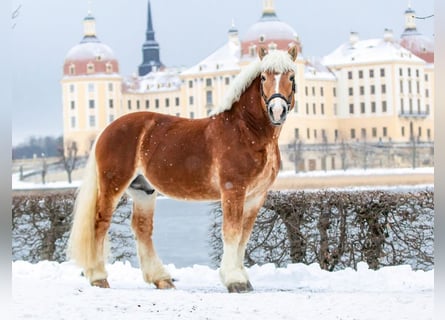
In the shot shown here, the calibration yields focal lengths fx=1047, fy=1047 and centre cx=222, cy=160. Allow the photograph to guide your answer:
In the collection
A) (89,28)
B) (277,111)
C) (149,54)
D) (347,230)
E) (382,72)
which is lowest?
(347,230)

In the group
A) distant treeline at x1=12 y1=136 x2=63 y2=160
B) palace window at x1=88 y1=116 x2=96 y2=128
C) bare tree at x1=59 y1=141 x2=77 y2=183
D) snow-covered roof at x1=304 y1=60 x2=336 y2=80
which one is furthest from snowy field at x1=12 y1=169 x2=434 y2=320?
snow-covered roof at x1=304 y1=60 x2=336 y2=80

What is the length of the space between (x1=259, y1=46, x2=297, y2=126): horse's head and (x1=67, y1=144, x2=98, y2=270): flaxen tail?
142 cm

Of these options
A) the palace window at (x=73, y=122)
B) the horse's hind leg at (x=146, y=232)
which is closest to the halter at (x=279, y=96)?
the horse's hind leg at (x=146, y=232)

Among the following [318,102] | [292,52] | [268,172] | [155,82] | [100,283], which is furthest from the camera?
[318,102]

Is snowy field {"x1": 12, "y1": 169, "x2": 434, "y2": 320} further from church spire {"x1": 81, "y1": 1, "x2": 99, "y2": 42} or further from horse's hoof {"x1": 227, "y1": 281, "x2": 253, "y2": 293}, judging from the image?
church spire {"x1": 81, "y1": 1, "x2": 99, "y2": 42}

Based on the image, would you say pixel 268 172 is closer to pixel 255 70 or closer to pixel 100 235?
pixel 255 70

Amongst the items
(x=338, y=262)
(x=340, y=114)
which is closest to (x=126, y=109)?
(x=340, y=114)

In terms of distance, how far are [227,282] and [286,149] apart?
5624cm

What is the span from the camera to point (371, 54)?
78.8m

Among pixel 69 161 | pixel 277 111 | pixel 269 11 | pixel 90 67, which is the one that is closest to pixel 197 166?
pixel 277 111

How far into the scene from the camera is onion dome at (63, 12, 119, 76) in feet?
240

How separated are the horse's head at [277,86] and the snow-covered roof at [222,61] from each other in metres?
63.4

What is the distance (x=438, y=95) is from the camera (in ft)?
17.0

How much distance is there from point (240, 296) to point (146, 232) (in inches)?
42.0
